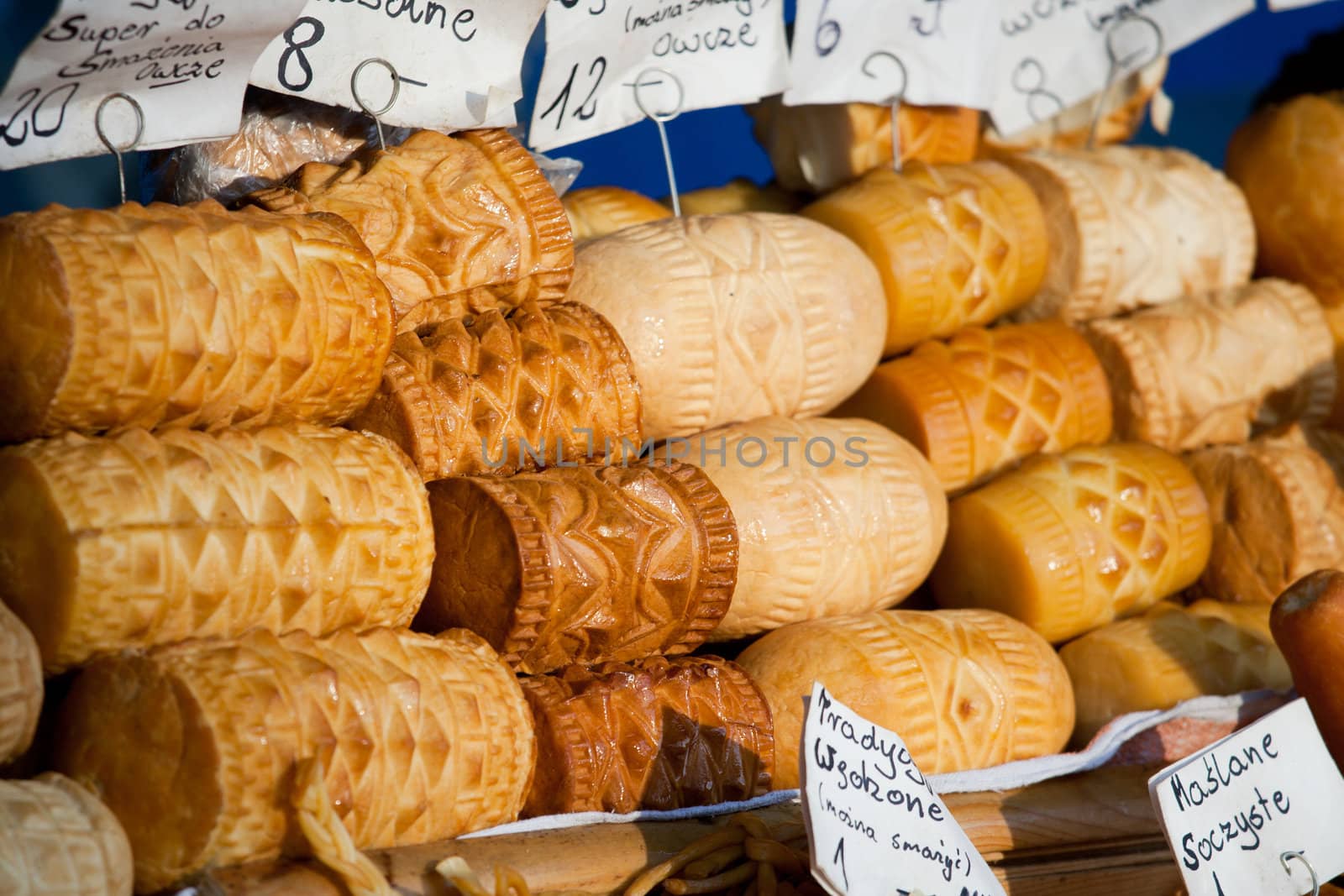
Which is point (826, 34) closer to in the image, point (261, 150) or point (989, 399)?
point (989, 399)

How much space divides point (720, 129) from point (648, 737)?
2.34 metres

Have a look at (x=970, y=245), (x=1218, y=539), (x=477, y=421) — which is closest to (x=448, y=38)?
(x=477, y=421)

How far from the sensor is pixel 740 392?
1.84 metres

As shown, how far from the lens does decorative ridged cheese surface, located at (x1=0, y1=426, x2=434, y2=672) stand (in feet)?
4.01

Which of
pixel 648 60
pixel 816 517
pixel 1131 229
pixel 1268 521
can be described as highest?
pixel 648 60

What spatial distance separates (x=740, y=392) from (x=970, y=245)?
0.53 meters

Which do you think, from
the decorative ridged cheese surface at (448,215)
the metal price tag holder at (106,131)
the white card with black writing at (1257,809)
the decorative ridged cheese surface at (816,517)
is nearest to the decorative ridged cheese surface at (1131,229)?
the decorative ridged cheese surface at (816,517)

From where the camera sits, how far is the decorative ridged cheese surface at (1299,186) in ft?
8.05

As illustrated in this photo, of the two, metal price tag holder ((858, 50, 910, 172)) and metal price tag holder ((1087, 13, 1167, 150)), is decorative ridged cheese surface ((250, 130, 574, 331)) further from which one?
metal price tag holder ((1087, 13, 1167, 150))

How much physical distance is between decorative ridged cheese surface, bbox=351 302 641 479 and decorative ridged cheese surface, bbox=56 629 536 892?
27cm

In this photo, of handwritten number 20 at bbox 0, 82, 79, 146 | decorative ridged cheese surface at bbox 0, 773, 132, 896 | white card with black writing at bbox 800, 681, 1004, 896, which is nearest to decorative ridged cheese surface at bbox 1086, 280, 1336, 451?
white card with black writing at bbox 800, 681, 1004, 896

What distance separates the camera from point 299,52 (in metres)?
1.64

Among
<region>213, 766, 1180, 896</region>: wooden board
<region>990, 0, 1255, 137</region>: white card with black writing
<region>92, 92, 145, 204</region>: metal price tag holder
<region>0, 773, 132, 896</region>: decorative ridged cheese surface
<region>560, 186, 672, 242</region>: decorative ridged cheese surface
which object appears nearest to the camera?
<region>0, 773, 132, 896</region>: decorative ridged cheese surface

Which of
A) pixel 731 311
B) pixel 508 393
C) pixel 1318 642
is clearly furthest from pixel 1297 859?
pixel 508 393
